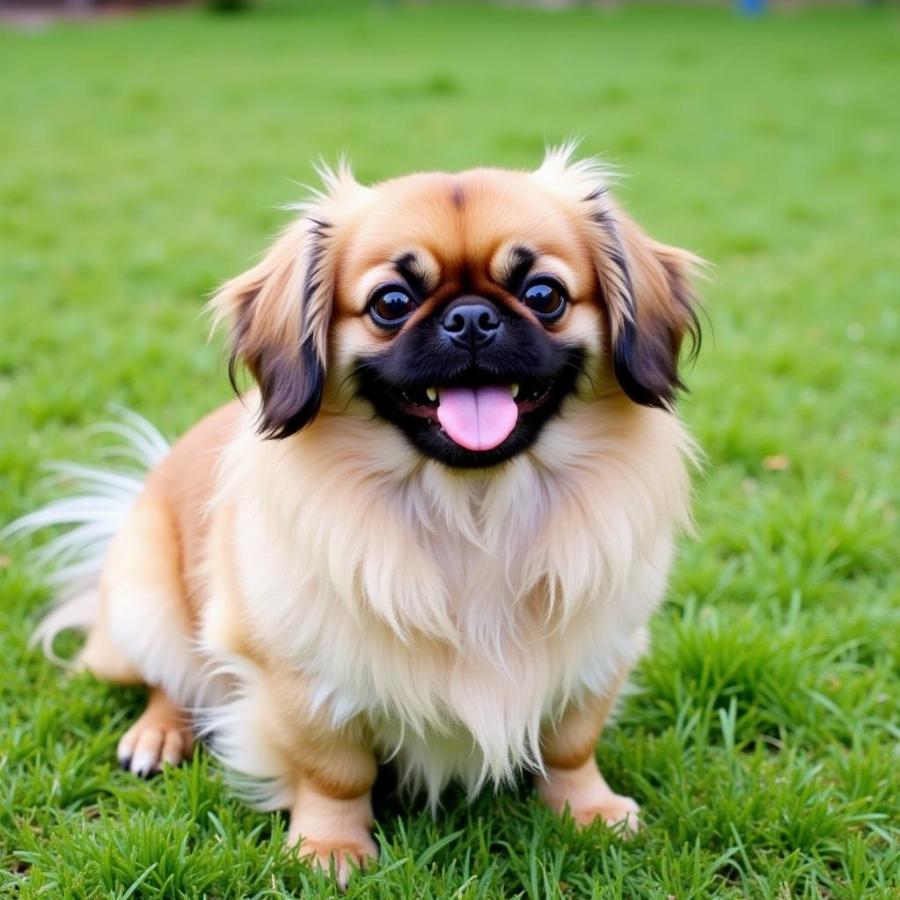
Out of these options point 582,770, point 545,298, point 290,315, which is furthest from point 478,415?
point 582,770

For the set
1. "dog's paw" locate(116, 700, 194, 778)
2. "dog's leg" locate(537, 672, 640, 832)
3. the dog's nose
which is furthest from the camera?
"dog's paw" locate(116, 700, 194, 778)

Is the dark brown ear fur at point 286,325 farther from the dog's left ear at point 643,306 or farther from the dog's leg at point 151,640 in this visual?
the dog's leg at point 151,640

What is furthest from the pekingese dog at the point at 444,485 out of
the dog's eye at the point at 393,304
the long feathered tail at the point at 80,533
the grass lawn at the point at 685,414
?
the long feathered tail at the point at 80,533

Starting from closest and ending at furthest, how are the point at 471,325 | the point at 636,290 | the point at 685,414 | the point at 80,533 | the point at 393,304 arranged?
the point at 471,325, the point at 393,304, the point at 636,290, the point at 80,533, the point at 685,414

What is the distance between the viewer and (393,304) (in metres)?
2.06

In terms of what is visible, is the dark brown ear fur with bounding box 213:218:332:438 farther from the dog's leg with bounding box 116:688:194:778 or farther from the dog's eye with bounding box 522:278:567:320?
the dog's leg with bounding box 116:688:194:778

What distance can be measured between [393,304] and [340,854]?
116cm

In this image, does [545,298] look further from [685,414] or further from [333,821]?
[685,414]

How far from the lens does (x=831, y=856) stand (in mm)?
2213

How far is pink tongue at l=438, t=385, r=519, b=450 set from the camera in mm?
1981

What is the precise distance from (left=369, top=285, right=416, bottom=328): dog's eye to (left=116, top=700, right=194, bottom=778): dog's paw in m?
1.15

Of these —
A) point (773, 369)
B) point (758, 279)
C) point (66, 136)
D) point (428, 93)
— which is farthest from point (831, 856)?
point (428, 93)

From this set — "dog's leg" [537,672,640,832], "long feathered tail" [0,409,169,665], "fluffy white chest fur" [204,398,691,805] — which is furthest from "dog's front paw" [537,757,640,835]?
"long feathered tail" [0,409,169,665]

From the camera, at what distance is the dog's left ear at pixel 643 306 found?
210cm
